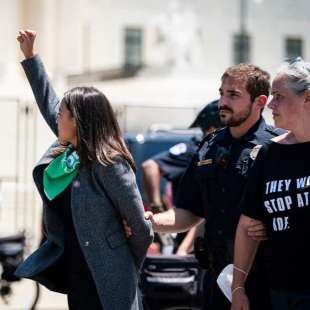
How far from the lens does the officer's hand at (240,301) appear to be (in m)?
3.69

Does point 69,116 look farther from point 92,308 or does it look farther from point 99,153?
point 92,308

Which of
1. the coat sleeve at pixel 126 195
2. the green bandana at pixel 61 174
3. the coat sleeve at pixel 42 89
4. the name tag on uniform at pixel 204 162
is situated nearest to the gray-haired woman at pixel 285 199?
the coat sleeve at pixel 126 195

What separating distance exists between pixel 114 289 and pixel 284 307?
2.59 feet

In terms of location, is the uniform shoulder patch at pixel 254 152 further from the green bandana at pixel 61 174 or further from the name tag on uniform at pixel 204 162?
the green bandana at pixel 61 174

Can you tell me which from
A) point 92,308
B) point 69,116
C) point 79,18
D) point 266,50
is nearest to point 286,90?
point 69,116

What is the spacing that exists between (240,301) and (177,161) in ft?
9.04

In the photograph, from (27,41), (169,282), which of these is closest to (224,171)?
(27,41)

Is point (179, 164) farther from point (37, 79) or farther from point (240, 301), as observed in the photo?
point (240, 301)

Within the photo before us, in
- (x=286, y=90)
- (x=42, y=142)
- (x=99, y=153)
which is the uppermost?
(x=286, y=90)

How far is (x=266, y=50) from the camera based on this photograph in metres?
44.4

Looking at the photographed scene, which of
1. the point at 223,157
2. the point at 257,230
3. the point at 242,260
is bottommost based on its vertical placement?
the point at 242,260

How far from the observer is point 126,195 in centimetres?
390

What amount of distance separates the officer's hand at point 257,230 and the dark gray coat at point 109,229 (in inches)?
20.1

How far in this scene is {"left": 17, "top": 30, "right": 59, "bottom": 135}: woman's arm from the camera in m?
4.50
